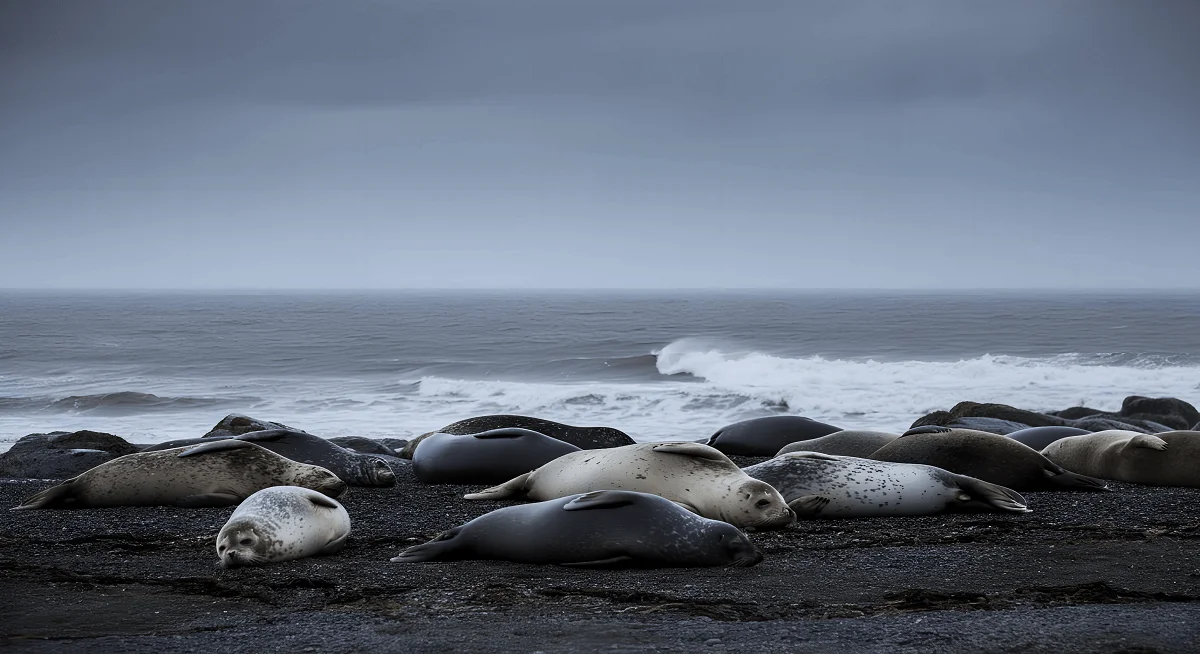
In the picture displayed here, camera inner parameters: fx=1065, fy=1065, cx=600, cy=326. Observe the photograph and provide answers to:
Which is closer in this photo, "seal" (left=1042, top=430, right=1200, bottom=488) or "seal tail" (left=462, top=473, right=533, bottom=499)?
"seal tail" (left=462, top=473, right=533, bottom=499)

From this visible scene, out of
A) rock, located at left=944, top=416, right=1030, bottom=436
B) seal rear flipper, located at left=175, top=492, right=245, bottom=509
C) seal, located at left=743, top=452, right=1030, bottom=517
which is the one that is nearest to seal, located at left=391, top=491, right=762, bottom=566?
seal, located at left=743, top=452, right=1030, bottom=517

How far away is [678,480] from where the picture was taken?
23.5ft

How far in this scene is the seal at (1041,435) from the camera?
1116 centimetres

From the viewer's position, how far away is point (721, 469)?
285 inches

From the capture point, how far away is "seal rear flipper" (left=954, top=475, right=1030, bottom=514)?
7.51 metres

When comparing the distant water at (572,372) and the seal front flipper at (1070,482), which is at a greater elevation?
the seal front flipper at (1070,482)

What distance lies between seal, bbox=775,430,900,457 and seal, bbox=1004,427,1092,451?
159 cm

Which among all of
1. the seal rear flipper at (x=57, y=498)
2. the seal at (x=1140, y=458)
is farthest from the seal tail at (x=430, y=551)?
the seal at (x=1140, y=458)

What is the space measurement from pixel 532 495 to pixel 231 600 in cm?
322

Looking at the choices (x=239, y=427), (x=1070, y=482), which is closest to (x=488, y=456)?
(x=1070, y=482)

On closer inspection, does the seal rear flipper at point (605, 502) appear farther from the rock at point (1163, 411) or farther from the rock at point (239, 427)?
the rock at point (1163, 411)

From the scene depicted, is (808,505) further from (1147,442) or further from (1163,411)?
(1163,411)

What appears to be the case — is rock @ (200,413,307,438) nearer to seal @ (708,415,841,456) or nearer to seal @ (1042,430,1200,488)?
seal @ (708,415,841,456)

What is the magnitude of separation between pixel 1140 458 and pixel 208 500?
7.78 meters
